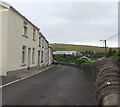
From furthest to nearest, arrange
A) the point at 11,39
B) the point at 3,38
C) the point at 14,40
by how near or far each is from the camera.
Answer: the point at 14,40 < the point at 11,39 < the point at 3,38

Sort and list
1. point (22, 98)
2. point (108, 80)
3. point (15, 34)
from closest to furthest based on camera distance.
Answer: point (108, 80) → point (22, 98) → point (15, 34)

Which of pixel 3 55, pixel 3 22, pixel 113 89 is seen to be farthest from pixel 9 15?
pixel 113 89

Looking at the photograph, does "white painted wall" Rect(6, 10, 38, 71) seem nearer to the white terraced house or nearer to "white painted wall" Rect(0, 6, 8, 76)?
the white terraced house

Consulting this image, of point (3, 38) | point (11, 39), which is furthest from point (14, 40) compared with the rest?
point (3, 38)

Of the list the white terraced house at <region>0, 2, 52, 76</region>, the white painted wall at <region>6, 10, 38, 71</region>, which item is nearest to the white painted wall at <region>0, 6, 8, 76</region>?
the white terraced house at <region>0, 2, 52, 76</region>

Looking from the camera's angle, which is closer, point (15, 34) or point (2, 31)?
point (2, 31)

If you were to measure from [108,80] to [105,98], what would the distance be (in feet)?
3.03

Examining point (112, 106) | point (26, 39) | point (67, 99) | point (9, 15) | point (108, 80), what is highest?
point (9, 15)

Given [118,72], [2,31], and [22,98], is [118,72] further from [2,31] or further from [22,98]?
[2,31]

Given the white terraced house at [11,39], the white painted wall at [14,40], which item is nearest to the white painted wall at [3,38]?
the white terraced house at [11,39]

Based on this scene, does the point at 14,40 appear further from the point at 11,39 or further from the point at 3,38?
the point at 3,38

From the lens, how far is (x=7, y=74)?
1408 cm

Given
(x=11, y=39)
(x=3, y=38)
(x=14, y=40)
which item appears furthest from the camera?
(x=14, y=40)

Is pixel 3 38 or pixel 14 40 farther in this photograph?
pixel 14 40
